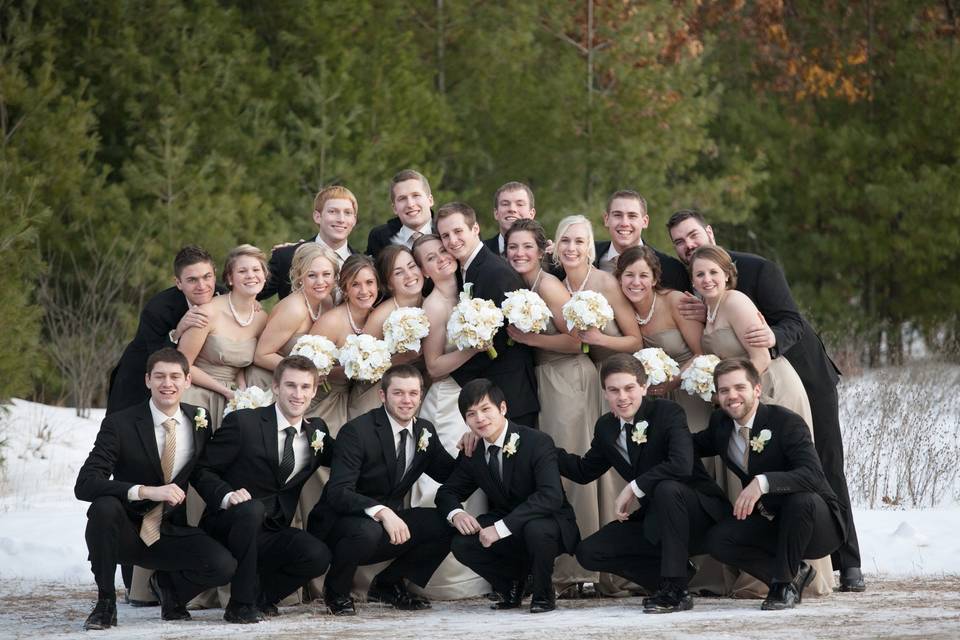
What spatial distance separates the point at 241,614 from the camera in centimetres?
777

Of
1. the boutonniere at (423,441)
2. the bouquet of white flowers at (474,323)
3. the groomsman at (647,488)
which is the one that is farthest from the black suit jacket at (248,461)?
the groomsman at (647,488)

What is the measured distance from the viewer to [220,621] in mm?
7832

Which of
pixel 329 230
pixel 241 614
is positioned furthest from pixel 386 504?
pixel 329 230

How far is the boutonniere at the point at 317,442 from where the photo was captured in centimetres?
834

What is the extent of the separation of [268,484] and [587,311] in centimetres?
203

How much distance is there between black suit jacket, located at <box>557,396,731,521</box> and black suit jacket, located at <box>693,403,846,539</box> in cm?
20

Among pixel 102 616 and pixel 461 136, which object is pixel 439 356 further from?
pixel 461 136

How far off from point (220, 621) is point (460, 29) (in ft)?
51.8

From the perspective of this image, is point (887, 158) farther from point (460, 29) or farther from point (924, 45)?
point (460, 29)

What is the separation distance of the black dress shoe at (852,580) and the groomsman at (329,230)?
357cm

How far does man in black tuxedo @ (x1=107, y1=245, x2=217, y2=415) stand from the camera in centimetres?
894

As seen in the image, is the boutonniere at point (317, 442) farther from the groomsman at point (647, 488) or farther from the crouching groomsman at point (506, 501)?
the groomsman at point (647, 488)

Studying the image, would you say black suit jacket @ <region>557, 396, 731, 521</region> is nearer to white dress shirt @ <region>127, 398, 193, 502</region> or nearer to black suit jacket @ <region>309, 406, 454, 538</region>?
black suit jacket @ <region>309, 406, 454, 538</region>

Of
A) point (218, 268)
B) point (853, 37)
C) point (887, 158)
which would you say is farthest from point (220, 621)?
point (853, 37)
